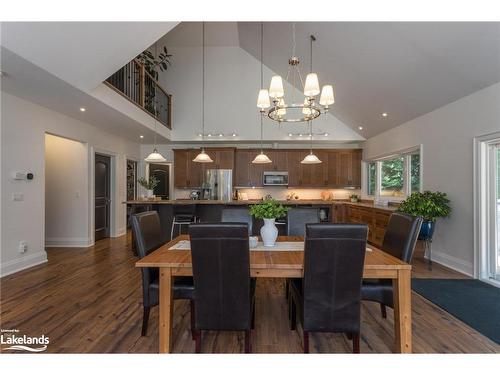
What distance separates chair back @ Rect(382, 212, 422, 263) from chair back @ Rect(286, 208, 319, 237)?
83cm

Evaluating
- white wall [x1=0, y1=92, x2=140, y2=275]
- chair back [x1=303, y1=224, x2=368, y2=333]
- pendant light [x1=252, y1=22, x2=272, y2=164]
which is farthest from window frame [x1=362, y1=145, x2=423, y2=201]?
white wall [x1=0, y1=92, x2=140, y2=275]

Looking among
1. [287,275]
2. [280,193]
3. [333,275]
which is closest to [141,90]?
[280,193]

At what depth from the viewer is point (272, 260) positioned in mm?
1864

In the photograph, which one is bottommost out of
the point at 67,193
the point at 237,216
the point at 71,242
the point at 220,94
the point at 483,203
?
the point at 71,242

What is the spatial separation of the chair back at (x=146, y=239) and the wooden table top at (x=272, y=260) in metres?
0.17

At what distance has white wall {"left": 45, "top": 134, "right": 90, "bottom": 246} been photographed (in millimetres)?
5230

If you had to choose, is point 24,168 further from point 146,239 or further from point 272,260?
point 272,260

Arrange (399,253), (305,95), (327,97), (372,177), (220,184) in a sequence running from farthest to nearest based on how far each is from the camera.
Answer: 1. (372,177)
2. (220,184)
3. (327,97)
4. (305,95)
5. (399,253)

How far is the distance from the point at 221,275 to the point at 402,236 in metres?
1.52

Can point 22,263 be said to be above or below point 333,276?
below

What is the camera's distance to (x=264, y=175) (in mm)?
7105

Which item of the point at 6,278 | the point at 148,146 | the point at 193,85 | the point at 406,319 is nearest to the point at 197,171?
the point at 148,146

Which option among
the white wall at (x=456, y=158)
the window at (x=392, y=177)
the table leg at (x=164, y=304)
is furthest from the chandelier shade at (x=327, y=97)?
the window at (x=392, y=177)

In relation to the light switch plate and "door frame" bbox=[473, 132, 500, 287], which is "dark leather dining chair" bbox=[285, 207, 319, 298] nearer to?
"door frame" bbox=[473, 132, 500, 287]
